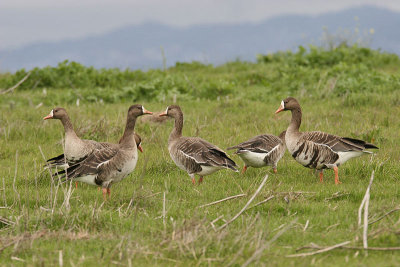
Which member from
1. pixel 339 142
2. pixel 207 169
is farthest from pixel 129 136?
pixel 339 142

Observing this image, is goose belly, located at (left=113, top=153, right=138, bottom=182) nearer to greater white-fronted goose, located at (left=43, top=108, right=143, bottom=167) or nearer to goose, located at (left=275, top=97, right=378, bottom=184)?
greater white-fronted goose, located at (left=43, top=108, right=143, bottom=167)

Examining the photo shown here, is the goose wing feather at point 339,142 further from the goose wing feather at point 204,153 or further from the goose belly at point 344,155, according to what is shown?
the goose wing feather at point 204,153

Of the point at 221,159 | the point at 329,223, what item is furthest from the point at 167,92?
the point at 329,223

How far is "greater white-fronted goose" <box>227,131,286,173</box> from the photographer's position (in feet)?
34.7

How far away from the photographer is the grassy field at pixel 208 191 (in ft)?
20.4

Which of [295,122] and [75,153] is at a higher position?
[295,122]

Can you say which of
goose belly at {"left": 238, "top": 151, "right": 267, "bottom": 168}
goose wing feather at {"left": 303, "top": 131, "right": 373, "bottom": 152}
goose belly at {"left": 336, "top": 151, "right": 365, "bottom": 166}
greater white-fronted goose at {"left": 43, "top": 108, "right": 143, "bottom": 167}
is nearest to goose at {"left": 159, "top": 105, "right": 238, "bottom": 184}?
goose belly at {"left": 238, "top": 151, "right": 267, "bottom": 168}

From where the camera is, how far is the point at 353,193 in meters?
8.87

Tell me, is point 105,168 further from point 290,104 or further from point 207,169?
point 290,104

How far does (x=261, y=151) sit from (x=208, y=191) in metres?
1.71

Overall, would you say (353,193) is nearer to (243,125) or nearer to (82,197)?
(82,197)

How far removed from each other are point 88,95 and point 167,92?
2762 mm

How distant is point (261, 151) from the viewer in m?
10.5

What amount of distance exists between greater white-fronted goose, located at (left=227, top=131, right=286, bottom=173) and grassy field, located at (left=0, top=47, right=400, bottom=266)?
327mm
